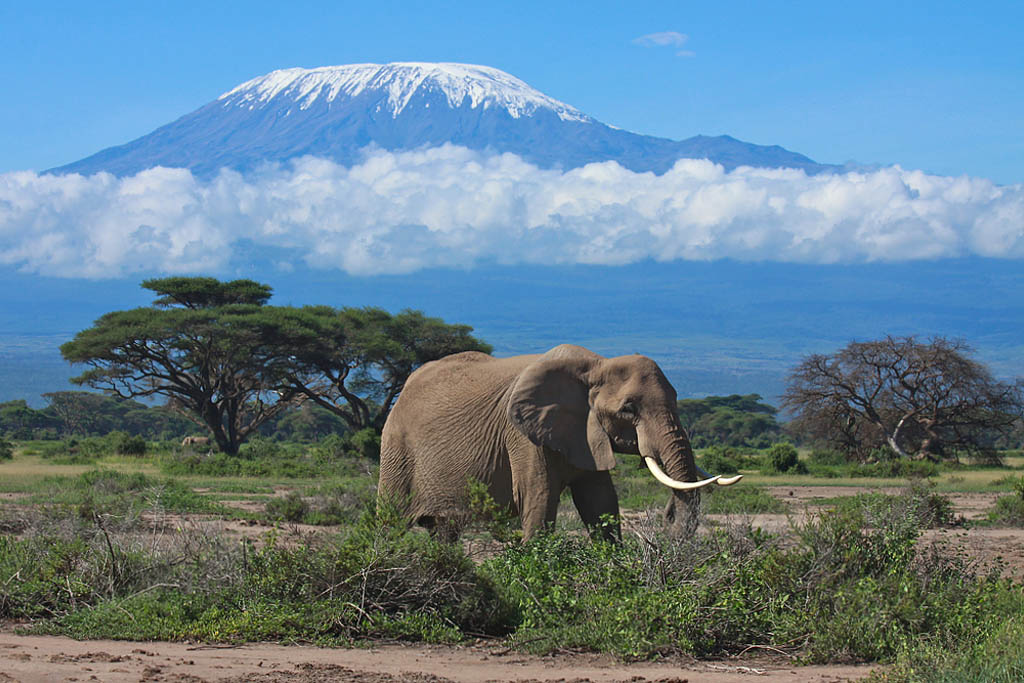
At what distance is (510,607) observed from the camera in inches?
352

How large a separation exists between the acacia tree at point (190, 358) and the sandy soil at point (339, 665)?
33.9 metres

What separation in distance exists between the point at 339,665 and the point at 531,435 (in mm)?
3173

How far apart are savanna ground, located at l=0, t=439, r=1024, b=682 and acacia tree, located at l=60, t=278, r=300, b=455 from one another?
3233cm

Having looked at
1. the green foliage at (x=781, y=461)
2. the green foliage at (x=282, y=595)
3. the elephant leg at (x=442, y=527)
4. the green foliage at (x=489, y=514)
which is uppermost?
the green foliage at (x=489, y=514)

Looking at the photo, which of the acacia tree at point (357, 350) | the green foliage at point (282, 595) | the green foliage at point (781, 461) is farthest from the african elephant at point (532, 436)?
the acacia tree at point (357, 350)

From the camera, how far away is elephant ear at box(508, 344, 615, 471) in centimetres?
1012

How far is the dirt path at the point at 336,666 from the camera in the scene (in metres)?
7.21

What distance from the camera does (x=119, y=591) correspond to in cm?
922

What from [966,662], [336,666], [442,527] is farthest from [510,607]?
[966,662]

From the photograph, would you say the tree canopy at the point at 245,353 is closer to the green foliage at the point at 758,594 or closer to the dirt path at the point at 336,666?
the green foliage at the point at 758,594

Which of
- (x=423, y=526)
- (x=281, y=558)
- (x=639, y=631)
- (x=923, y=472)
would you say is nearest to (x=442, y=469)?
(x=423, y=526)

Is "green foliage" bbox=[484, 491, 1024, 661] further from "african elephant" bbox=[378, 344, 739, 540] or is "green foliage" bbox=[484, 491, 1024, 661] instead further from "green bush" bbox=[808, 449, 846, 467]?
"green bush" bbox=[808, 449, 846, 467]

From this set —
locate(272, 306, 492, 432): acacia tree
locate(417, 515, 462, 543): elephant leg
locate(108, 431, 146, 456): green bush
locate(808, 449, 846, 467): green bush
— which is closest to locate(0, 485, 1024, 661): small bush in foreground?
locate(417, 515, 462, 543): elephant leg

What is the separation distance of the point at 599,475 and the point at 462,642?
251 cm
